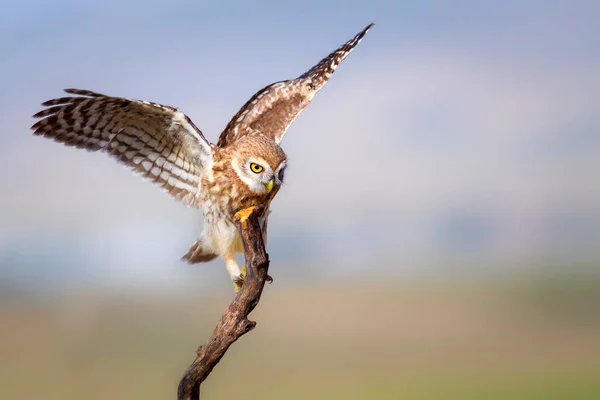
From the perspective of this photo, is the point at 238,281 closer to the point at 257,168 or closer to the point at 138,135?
the point at 257,168

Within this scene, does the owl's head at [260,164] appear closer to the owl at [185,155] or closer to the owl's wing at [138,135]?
the owl at [185,155]

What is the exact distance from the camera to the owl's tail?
5215mm

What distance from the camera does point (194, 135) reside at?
489 centimetres

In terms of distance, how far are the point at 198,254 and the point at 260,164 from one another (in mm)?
1073

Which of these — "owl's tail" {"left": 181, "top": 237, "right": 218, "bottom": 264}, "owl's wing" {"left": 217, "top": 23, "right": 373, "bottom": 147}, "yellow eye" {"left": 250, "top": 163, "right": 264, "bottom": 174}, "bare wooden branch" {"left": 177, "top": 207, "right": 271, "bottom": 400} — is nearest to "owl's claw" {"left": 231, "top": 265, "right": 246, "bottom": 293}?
"owl's tail" {"left": 181, "top": 237, "right": 218, "bottom": 264}

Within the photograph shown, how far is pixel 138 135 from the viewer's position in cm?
504

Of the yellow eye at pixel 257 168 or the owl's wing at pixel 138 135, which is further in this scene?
the owl's wing at pixel 138 135

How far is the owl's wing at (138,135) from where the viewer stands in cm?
476

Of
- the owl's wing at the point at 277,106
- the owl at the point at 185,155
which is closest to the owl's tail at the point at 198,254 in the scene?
the owl at the point at 185,155

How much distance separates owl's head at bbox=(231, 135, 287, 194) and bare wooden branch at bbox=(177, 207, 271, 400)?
1.13 ft

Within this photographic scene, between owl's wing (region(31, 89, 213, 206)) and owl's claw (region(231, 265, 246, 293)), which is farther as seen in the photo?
owl's claw (region(231, 265, 246, 293))

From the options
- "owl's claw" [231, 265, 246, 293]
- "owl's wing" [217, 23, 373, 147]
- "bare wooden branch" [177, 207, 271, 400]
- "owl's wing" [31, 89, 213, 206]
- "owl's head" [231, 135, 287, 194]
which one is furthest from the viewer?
"owl's wing" [217, 23, 373, 147]

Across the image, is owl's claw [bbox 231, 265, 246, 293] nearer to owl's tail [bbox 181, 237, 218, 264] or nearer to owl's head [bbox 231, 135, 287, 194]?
owl's tail [bbox 181, 237, 218, 264]

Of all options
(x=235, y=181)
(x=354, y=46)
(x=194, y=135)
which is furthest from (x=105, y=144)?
(x=354, y=46)
